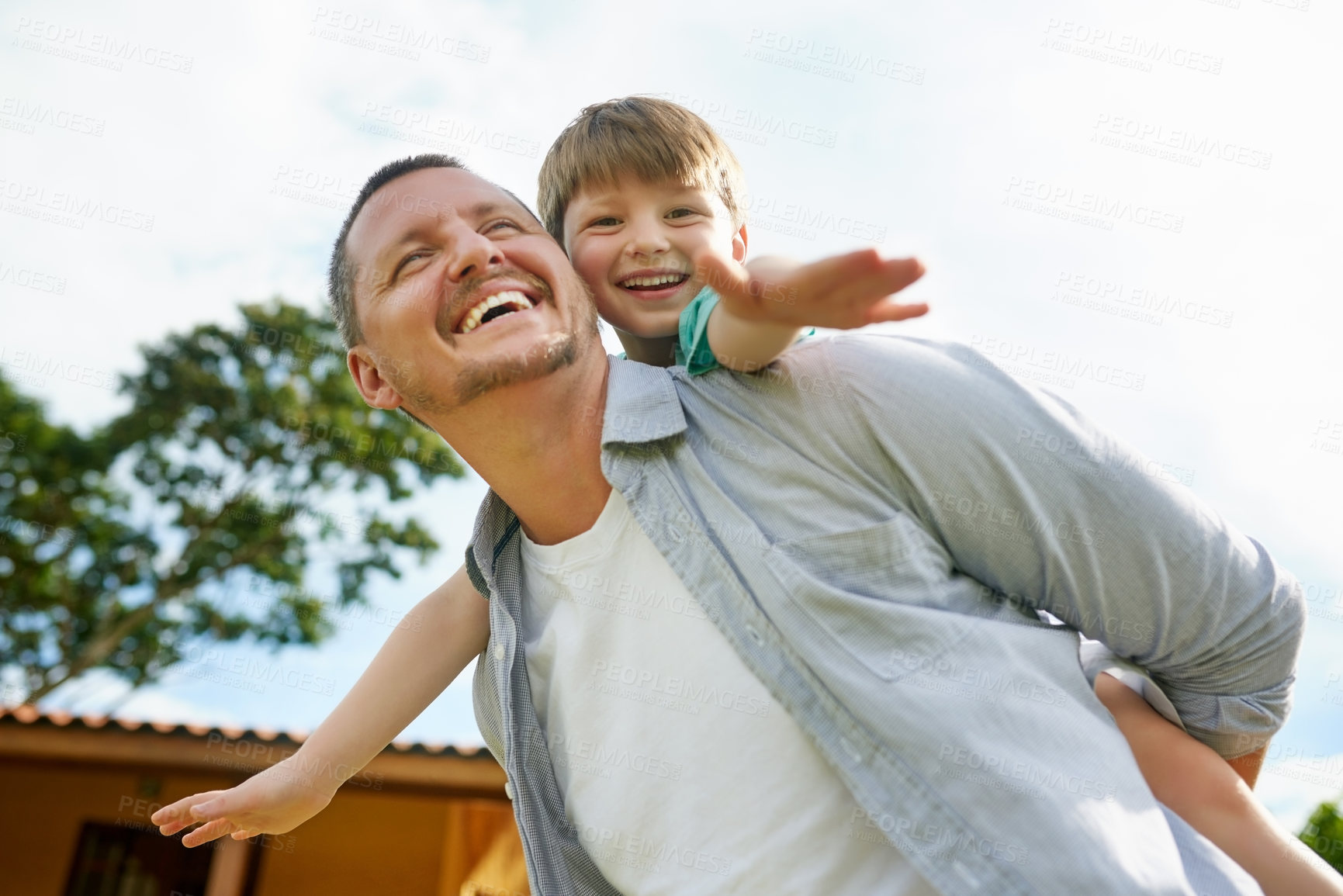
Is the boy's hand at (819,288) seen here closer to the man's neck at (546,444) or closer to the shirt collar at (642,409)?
the shirt collar at (642,409)

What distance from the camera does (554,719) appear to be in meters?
1.70

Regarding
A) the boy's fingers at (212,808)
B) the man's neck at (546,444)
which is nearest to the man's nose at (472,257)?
the man's neck at (546,444)

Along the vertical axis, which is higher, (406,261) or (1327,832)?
(406,261)

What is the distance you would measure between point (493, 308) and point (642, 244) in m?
0.67

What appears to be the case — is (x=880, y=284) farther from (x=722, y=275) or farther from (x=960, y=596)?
(x=960, y=596)

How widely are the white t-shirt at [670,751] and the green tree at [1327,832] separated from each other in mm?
8138

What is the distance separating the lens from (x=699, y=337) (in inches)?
66.1

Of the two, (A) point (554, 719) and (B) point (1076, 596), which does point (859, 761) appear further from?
(A) point (554, 719)

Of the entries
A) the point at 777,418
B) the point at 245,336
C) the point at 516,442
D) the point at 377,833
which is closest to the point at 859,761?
the point at 777,418

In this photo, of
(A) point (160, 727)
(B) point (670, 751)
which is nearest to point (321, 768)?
(B) point (670, 751)

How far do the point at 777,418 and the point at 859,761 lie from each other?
1.76 ft

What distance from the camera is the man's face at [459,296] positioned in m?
1.72

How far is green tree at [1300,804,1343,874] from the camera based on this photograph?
25.5 feet

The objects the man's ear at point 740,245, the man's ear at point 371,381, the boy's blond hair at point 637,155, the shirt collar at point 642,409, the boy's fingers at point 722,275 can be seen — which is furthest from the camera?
the man's ear at point 740,245
